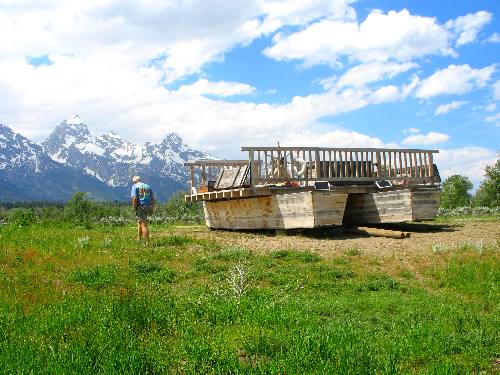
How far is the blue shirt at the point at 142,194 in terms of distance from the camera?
54.5ft

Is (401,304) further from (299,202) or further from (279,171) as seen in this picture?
(279,171)

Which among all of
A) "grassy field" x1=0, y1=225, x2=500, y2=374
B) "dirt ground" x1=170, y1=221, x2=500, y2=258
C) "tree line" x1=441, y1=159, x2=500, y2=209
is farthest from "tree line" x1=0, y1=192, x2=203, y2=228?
"tree line" x1=441, y1=159, x2=500, y2=209

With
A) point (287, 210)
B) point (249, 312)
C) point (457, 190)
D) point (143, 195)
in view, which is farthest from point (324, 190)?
point (457, 190)

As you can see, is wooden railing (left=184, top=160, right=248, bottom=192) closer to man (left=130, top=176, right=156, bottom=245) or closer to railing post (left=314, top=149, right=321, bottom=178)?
railing post (left=314, top=149, right=321, bottom=178)

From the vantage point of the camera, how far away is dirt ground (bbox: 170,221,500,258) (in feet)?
47.5

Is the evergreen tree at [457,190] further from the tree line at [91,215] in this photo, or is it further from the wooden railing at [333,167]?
the wooden railing at [333,167]

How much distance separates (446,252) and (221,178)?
1134 cm

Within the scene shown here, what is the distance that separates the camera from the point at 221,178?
22656 millimetres

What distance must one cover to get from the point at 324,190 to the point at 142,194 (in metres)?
6.08

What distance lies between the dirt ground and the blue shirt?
2707 mm

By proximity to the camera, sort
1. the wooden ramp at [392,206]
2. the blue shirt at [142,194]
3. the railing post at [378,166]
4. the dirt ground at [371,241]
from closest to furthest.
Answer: the dirt ground at [371,241], the blue shirt at [142,194], the wooden ramp at [392,206], the railing post at [378,166]

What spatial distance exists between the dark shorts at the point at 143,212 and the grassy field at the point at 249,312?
2.35 m

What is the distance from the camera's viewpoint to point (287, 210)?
18.5 metres

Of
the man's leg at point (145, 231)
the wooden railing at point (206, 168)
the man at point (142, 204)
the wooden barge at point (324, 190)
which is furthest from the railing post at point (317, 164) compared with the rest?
the man's leg at point (145, 231)
